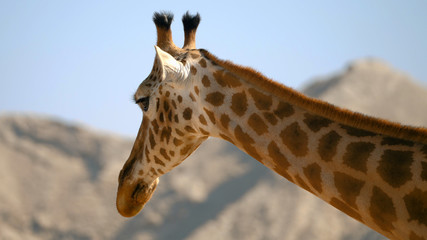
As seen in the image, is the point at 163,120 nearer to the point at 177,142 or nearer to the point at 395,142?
the point at 177,142

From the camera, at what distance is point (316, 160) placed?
3963 millimetres

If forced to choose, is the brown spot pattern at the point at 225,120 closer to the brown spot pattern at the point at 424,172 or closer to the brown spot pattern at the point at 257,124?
the brown spot pattern at the point at 257,124

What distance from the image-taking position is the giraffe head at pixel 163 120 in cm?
490

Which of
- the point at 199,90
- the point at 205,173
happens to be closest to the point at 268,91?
the point at 199,90

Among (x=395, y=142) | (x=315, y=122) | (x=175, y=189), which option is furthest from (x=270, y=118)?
(x=175, y=189)

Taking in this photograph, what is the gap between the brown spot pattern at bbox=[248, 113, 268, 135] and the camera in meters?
4.34

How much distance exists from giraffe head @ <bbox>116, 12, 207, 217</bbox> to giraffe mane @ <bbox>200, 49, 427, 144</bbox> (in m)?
0.37

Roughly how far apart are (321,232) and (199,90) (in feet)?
64.0

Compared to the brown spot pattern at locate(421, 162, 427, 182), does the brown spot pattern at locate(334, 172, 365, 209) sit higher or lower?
lower

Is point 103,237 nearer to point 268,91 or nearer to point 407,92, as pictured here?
point 407,92

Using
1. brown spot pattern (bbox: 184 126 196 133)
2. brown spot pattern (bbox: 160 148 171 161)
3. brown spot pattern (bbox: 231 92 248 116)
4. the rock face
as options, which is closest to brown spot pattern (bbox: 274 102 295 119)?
brown spot pattern (bbox: 231 92 248 116)

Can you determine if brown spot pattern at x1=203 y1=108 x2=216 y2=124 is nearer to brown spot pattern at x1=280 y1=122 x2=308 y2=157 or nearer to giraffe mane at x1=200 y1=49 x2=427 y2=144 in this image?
giraffe mane at x1=200 y1=49 x2=427 y2=144

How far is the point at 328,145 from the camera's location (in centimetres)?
391

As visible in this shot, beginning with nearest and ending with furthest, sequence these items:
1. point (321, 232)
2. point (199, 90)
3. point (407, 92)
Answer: point (199, 90) → point (321, 232) → point (407, 92)
